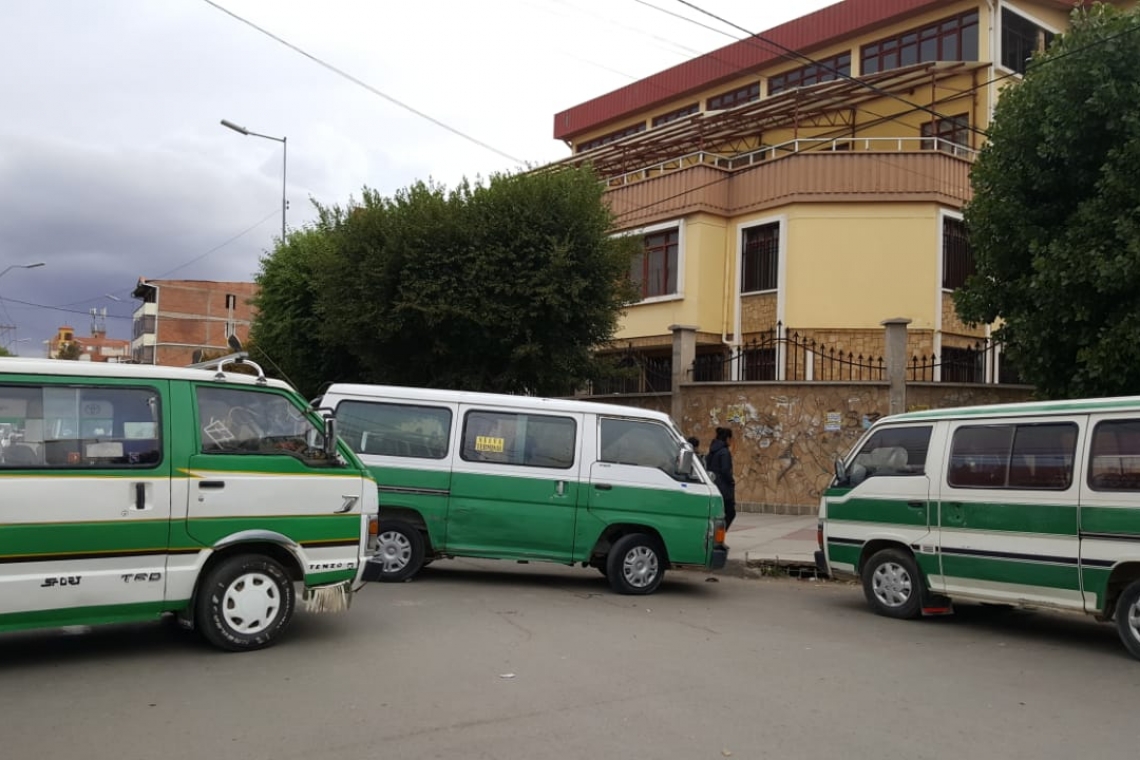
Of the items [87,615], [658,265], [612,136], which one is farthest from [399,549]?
[612,136]

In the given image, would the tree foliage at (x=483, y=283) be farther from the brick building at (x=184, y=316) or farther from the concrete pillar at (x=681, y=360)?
the brick building at (x=184, y=316)

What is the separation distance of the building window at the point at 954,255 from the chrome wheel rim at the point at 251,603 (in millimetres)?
19429

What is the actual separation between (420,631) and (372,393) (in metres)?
3.32

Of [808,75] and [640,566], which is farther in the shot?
[808,75]

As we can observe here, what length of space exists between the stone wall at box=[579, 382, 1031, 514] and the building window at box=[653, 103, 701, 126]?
1891 centimetres

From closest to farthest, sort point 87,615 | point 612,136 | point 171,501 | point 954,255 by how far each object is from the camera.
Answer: point 87,615 < point 171,501 < point 954,255 < point 612,136

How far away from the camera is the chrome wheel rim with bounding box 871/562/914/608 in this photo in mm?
9086

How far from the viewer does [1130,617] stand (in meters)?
7.34

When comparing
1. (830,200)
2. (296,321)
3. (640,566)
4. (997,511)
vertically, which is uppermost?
(830,200)

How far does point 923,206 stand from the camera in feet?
72.6

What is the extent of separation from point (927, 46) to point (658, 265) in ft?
33.6

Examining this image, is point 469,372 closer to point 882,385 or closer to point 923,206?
point 882,385

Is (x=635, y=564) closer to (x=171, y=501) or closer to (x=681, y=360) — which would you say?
(x=171, y=501)

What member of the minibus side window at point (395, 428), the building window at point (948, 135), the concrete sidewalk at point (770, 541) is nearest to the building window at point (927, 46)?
the building window at point (948, 135)
